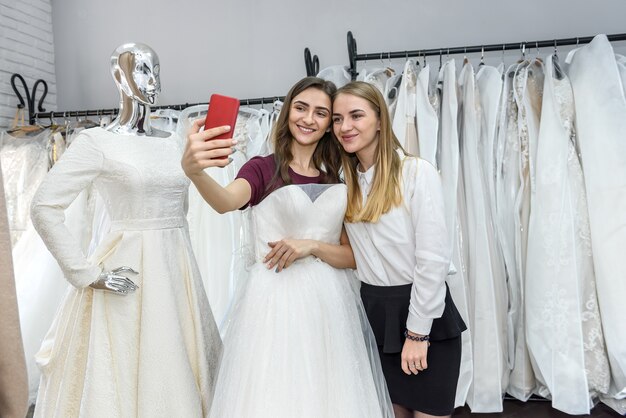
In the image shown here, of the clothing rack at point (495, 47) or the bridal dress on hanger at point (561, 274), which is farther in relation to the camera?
the clothing rack at point (495, 47)

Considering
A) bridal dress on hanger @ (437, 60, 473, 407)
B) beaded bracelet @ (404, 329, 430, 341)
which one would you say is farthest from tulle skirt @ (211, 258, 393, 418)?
bridal dress on hanger @ (437, 60, 473, 407)

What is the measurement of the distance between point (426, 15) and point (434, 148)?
46.0 inches

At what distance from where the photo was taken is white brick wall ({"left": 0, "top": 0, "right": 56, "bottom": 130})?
3.16 meters

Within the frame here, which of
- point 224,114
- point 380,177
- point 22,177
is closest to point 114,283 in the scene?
point 224,114

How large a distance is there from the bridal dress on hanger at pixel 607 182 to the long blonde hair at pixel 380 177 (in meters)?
1.19

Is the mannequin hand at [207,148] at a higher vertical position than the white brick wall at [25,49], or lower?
lower

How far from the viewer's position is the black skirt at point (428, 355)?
140cm

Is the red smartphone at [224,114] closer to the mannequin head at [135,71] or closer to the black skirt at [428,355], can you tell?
the mannequin head at [135,71]

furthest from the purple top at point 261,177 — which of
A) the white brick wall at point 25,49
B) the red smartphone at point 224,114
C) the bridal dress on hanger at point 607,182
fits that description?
the white brick wall at point 25,49

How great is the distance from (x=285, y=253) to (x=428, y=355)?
1.74 feet

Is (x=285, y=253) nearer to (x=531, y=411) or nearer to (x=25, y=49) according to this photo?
(x=531, y=411)

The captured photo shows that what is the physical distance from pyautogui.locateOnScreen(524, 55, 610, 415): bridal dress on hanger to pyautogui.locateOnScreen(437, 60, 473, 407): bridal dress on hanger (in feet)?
0.95

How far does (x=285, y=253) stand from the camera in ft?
4.40

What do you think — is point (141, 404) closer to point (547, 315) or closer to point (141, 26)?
point (547, 315)
